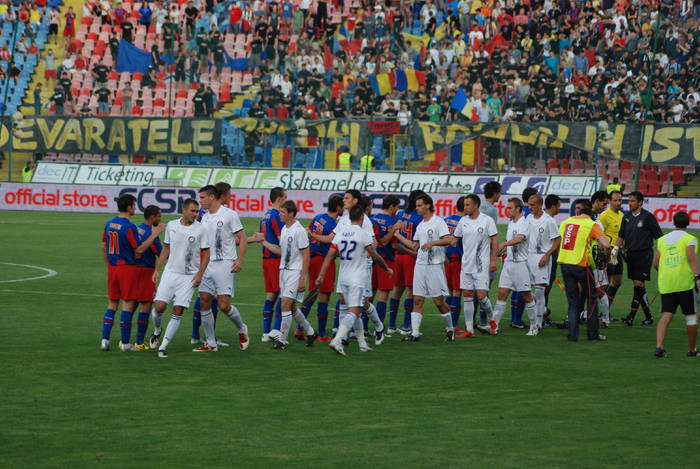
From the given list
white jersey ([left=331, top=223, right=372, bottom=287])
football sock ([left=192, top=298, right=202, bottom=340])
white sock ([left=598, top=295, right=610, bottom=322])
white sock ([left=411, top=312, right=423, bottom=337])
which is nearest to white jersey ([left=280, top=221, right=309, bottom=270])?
white jersey ([left=331, top=223, right=372, bottom=287])

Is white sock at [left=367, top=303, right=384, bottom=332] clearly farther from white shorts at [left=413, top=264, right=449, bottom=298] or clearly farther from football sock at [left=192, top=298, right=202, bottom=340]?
football sock at [left=192, top=298, right=202, bottom=340]

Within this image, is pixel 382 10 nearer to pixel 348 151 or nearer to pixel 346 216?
pixel 348 151

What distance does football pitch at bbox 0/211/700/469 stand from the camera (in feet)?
29.9

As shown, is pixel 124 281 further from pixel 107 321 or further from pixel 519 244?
pixel 519 244

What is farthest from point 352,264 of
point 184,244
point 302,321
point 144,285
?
point 144,285

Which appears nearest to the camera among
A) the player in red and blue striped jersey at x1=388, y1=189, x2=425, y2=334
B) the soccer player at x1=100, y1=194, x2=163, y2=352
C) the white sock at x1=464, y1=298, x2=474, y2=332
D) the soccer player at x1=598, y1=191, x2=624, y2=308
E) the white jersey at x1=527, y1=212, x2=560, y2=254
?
the soccer player at x1=100, y1=194, x2=163, y2=352

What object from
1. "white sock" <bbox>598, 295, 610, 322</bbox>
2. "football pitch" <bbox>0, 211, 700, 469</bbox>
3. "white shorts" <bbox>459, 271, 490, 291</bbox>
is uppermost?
"white shorts" <bbox>459, 271, 490, 291</bbox>

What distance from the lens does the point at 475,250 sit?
15695mm

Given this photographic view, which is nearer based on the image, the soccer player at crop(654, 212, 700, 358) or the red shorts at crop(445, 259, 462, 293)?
the soccer player at crop(654, 212, 700, 358)

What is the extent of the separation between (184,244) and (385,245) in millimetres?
3220

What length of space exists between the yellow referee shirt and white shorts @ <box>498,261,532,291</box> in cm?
286

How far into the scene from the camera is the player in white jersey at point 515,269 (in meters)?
16.3

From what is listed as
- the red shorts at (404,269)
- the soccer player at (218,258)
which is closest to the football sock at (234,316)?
the soccer player at (218,258)

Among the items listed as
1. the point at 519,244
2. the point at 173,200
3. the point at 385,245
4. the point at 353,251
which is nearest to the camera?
the point at 353,251
